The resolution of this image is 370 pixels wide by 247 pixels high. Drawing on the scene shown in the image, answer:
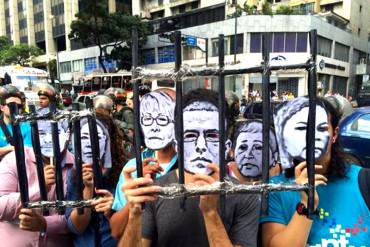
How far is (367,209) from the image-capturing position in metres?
1.50

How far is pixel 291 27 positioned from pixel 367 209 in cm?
2757

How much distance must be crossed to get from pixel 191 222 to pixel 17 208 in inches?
36.7

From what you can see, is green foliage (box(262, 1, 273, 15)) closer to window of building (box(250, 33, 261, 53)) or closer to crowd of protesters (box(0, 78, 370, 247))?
window of building (box(250, 33, 261, 53))

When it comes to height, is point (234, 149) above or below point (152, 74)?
below

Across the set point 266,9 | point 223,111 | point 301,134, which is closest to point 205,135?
point 223,111

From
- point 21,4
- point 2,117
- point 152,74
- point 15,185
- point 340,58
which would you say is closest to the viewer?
point 152,74

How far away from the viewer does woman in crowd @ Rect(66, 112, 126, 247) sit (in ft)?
5.57

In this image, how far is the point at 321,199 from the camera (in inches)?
61.1

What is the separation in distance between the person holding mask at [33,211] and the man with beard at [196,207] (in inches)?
21.9

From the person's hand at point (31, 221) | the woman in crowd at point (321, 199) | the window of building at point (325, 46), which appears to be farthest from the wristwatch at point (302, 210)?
the window of building at point (325, 46)

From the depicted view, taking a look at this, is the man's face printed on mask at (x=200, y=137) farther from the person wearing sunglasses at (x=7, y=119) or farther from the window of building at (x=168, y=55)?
the person wearing sunglasses at (x=7, y=119)

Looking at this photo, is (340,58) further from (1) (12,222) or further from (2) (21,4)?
(2) (21,4)

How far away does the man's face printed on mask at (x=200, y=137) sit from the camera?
142cm

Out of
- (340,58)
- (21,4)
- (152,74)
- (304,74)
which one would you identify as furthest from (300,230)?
(21,4)
